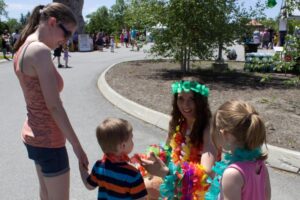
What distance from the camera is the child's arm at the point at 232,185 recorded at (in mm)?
2125

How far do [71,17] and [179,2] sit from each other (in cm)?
1055

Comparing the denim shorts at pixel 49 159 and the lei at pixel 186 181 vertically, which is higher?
the denim shorts at pixel 49 159

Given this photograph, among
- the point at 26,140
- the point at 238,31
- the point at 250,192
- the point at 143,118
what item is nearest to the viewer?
the point at 250,192

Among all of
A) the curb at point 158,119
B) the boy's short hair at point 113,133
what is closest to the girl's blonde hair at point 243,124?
the curb at point 158,119

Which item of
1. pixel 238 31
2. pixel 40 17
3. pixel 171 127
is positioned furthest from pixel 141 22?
pixel 40 17

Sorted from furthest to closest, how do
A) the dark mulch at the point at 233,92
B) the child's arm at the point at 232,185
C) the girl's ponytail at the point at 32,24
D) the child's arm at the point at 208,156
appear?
1. the dark mulch at the point at 233,92
2. the child's arm at the point at 208,156
3. the girl's ponytail at the point at 32,24
4. the child's arm at the point at 232,185

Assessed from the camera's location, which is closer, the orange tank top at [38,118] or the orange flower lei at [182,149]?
the orange tank top at [38,118]

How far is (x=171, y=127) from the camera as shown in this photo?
11.8ft

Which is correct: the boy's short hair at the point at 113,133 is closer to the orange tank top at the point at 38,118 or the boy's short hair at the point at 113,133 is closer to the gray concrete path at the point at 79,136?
the orange tank top at the point at 38,118

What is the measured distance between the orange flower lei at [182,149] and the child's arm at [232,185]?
1.19m

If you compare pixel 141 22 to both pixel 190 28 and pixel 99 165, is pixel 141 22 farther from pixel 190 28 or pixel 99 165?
pixel 99 165

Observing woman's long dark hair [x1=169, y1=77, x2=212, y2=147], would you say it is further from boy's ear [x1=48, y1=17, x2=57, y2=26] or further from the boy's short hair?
boy's ear [x1=48, y1=17, x2=57, y2=26]

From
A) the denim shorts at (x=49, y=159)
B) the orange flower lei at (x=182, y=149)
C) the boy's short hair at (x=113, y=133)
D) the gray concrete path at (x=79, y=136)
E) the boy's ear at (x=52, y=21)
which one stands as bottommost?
the gray concrete path at (x=79, y=136)

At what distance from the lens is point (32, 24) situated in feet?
8.75
